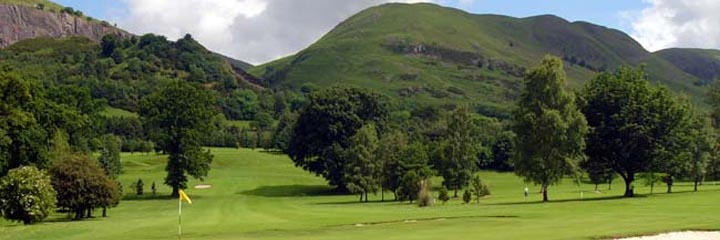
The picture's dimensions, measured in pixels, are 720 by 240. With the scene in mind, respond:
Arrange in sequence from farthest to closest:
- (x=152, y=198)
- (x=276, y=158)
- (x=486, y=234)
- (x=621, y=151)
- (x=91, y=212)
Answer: (x=276, y=158), (x=152, y=198), (x=621, y=151), (x=91, y=212), (x=486, y=234)

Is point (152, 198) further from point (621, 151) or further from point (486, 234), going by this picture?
point (486, 234)

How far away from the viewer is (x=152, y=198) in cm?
8544

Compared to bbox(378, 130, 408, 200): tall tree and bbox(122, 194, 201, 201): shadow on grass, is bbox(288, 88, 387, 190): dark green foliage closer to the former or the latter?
bbox(378, 130, 408, 200): tall tree

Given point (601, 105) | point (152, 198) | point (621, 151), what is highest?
point (601, 105)

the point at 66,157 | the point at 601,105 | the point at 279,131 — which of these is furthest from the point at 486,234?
the point at 279,131

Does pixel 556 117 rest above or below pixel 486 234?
above

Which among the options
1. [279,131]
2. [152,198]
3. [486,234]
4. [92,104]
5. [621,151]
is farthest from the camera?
[279,131]

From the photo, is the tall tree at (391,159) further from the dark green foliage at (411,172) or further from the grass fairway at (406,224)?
the grass fairway at (406,224)

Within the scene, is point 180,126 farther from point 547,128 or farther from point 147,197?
point 547,128

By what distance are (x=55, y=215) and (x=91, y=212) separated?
316cm

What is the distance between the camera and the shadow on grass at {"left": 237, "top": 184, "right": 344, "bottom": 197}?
310ft

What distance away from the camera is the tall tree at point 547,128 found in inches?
2516

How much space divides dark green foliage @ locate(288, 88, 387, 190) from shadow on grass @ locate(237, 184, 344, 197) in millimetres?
2070

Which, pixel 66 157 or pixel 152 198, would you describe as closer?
pixel 66 157
